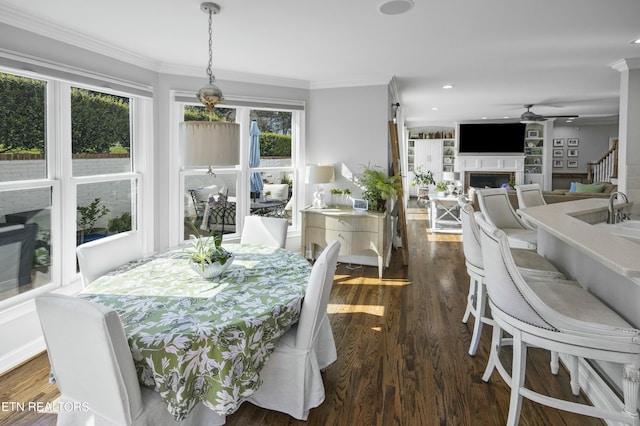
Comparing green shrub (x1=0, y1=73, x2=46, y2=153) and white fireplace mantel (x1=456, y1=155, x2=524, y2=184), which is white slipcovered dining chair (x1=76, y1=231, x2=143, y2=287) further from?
white fireplace mantel (x1=456, y1=155, x2=524, y2=184)

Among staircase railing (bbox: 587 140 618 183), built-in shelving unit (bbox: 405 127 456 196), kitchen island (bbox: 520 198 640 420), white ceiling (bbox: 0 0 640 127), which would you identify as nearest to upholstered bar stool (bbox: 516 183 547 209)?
kitchen island (bbox: 520 198 640 420)

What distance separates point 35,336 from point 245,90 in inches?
129

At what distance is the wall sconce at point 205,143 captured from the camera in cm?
208

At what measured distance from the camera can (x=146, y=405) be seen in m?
1.60

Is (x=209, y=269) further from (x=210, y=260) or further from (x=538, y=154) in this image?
(x=538, y=154)

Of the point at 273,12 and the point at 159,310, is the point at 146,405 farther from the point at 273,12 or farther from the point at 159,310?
the point at 273,12

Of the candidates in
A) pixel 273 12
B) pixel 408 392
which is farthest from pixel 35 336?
pixel 273 12

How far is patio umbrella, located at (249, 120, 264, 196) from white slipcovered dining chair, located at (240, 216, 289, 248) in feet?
5.46

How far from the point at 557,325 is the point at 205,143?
5.93 feet

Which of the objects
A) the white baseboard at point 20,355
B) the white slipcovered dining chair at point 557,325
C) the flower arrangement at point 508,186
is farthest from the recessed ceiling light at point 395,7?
the flower arrangement at point 508,186

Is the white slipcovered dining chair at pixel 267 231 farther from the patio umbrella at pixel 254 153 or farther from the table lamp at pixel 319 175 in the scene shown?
the patio umbrella at pixel 254 153

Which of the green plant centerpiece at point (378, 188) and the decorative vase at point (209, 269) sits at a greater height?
the green plant centerpiece at point (378, 188)

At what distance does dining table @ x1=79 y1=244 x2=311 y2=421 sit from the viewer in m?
A: 1.59

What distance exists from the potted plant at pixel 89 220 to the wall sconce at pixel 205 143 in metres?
1.97
